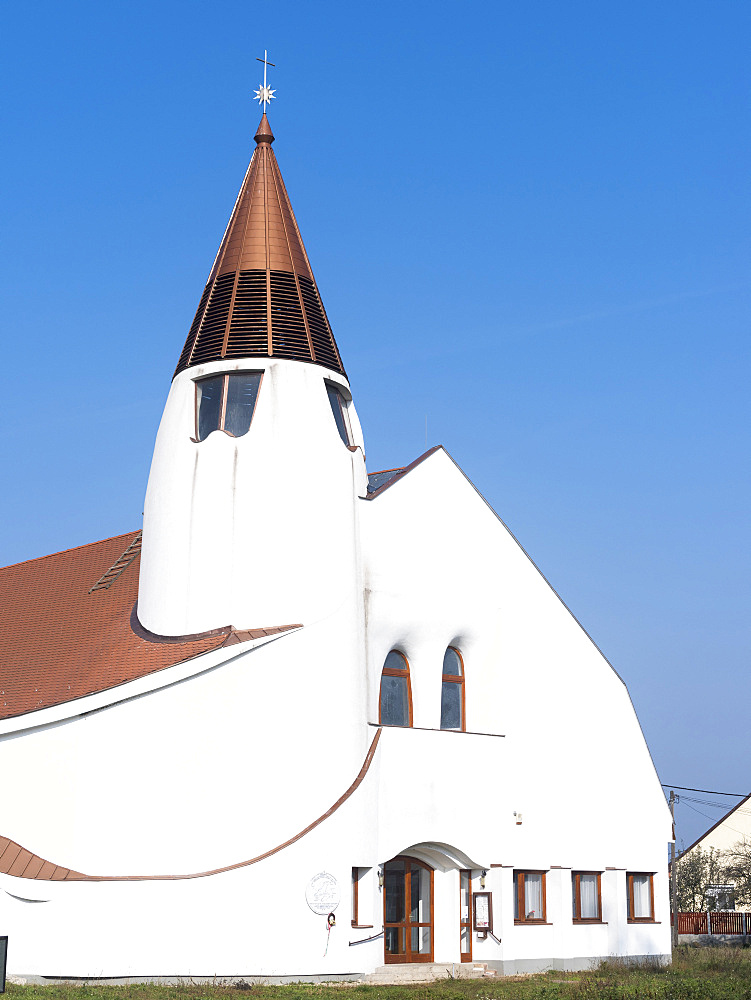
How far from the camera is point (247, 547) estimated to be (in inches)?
939

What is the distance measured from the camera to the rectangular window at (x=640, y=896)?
30.3m

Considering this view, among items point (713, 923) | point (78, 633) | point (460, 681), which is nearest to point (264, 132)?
point (78, 633)

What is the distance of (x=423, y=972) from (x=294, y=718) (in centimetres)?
611

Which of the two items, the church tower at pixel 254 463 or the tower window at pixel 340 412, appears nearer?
the church tower at pixel 254 463

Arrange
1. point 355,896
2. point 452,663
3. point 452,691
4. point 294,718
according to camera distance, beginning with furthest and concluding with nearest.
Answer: point 452,663 < point 452,691 < point 355,896 < point 294,718

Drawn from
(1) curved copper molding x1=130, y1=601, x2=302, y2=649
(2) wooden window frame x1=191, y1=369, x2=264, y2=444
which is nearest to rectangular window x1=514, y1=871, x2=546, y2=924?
(1) curved copper molding x1=130, y1=601, x2=302, y2=649

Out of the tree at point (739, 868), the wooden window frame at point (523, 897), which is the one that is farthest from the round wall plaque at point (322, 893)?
the tree at point (739, 868)

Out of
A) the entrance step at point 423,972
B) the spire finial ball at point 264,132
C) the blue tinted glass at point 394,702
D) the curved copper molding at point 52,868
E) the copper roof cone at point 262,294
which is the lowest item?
the entrance step at point 423,972

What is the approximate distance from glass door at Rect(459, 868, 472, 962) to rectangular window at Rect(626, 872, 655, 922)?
212 inches

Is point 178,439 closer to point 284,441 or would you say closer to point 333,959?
point 284,441

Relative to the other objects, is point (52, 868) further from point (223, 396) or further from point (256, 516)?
point (223, 396)

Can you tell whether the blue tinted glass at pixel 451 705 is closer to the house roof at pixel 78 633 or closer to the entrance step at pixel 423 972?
the entrance step at pixel 423 972

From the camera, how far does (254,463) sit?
79.8 ft

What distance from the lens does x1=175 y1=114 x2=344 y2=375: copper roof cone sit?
25.5 m
